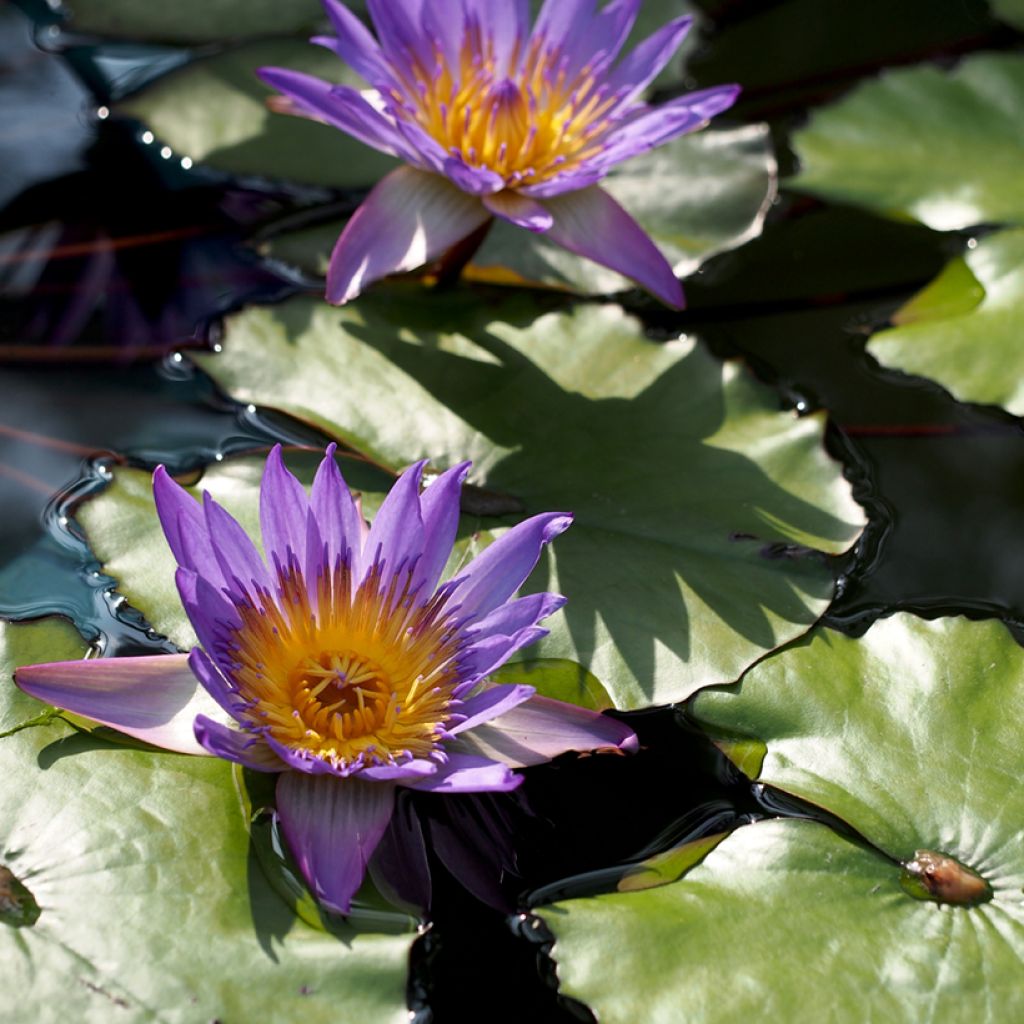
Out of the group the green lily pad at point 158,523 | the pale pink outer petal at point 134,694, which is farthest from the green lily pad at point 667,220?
the pale pink outer petal at point 134,694

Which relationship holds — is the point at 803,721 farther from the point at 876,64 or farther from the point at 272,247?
the point at 876,64

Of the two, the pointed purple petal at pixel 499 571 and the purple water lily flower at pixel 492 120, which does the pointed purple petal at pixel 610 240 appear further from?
the pointed purple petal at pixel 499 571

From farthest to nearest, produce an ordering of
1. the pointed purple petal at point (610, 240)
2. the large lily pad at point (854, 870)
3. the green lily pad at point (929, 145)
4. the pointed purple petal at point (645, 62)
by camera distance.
A: the green lily pad at point (929, 145) < the pointed purple petal at point (645, 62) < the pointed purple petal at point (610, 240) < the large lily pad at point (854, 870)

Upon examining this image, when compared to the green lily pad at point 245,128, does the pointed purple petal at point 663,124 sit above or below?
above

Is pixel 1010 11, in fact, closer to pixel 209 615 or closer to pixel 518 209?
pixel 518 209

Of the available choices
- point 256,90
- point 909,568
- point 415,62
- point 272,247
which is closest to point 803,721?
point 909,568

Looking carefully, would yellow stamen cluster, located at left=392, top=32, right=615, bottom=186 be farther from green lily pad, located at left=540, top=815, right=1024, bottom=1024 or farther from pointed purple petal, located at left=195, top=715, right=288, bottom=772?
green lily pad, located at left=540, top=815, right=1024, bottom=1024

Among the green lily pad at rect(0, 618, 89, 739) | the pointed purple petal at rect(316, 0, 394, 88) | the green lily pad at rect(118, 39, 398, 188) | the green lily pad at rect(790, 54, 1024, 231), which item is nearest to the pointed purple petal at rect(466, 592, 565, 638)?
the green lily pad at rect(0, 618, 89, 739)
